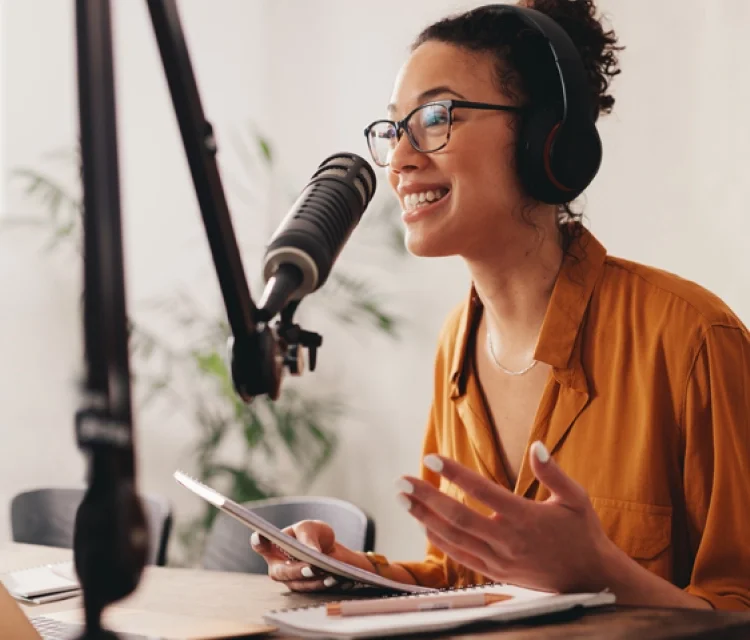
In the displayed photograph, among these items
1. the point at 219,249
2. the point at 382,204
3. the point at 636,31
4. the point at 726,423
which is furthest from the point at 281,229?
the point at 382,204

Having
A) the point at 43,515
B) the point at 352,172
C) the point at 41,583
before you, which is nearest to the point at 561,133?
the point at 352,172

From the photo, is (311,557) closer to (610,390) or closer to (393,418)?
(610,390)

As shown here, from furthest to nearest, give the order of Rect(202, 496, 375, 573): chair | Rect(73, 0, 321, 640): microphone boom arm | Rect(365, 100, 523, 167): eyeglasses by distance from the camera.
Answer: Rect(202, 496, 375, 573): chair < Rect(365, 100, 523, 167): eyeglasses < Rect(73, 0, 321, 640): microphone boom arm

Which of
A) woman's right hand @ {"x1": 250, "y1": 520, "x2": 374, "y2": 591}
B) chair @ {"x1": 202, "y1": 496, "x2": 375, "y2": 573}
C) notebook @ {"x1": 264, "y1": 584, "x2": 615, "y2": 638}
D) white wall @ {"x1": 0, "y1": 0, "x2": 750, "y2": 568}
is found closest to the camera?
notebook @ {"x1": 264, "y1": 584, "x2": 615, "y2": 638}

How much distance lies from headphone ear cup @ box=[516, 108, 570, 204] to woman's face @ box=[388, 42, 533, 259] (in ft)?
0.10

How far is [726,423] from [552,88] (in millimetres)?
533

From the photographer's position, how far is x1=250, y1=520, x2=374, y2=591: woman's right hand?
45.8 inches

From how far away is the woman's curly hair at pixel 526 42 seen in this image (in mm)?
1432

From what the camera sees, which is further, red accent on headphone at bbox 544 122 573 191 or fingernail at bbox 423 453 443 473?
red accent on headphone at bbox 544 122 573 191

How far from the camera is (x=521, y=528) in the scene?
85 centimetres

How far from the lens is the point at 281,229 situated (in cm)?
70

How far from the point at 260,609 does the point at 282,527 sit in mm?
810

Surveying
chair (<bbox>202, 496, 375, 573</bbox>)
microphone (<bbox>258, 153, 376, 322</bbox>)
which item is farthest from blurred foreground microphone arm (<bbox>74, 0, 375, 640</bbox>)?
chair (<bbox>202, 496, 375, 573</bbox>)

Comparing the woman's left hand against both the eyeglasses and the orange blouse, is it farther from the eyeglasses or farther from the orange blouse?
the eyeglasses
